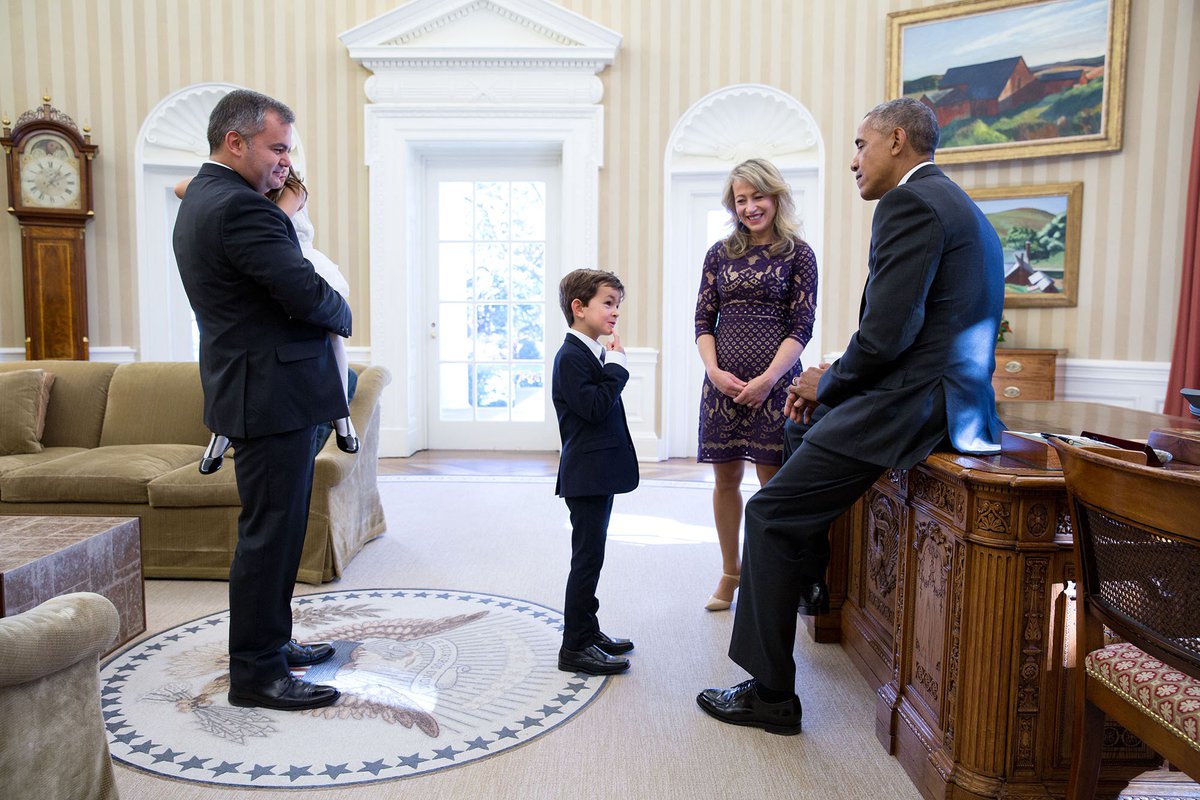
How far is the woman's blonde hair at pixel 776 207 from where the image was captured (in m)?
2.89

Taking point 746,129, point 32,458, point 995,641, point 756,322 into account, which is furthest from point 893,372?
point 746,129

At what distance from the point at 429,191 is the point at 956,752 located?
20.2 ft

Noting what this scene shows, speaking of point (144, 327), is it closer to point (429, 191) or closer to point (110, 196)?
point (110, 196)

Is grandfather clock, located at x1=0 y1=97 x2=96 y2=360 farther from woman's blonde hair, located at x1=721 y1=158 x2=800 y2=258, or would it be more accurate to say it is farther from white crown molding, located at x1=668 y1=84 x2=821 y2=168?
woman's blonde hair, located at x1=721 y1=158 x2=800 y2=258

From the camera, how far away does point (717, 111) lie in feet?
21.5

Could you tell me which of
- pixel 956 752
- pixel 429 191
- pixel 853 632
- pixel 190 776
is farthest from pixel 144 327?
pixel 956 752

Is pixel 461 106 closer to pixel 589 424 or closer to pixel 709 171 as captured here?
pixel 709 171

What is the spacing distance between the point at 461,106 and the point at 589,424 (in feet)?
15.8

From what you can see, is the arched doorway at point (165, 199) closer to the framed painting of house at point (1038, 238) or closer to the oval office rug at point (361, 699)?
the oval office rug at point (361, 699)

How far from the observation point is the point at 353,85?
6586 millimetres

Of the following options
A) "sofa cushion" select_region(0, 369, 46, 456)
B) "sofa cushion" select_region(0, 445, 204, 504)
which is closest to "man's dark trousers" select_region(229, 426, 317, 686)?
"sofa cushion" select_region(0, 445, 204, 504)

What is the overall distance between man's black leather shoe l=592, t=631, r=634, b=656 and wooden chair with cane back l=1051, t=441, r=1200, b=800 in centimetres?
139

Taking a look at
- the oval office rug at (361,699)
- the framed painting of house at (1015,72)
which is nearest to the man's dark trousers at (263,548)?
the oval office rug at (361,699)

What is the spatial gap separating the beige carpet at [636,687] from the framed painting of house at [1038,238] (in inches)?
124
